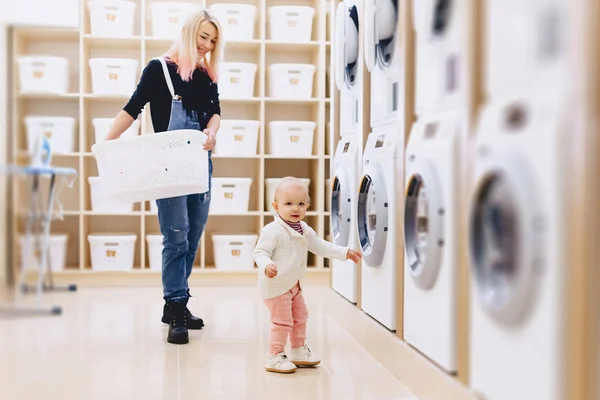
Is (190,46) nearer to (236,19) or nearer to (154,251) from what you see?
(236,19)

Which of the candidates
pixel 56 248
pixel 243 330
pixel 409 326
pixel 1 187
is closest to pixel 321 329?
pixel 243 330

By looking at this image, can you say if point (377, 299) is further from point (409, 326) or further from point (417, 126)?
point (417, 126)

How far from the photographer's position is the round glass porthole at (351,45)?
9.33ft

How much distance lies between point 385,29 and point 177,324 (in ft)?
4.46

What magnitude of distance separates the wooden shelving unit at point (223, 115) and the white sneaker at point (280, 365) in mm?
1968

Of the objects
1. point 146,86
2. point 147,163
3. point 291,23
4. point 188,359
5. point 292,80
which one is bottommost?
point 188,359

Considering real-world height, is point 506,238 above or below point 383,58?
below

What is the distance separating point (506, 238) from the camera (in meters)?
1.39

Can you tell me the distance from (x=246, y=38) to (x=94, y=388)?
109 inches

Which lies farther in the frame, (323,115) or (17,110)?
(323,115)

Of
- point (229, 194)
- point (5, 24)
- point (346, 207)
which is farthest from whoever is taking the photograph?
point (229, 194)

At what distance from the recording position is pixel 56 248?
3.83m

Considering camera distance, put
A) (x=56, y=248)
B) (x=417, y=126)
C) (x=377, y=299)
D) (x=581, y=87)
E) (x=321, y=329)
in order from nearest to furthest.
→ (x=581, y=87) < (x=417, y=126) < (x=377, y=299) < (x=321, y=329) < (x=56, y=248)

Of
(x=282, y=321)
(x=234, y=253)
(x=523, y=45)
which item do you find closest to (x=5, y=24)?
(x=523, y=45)
